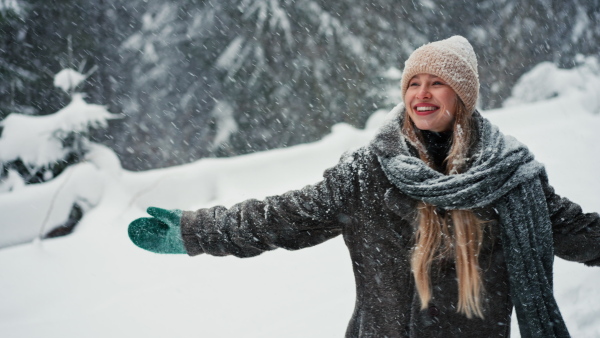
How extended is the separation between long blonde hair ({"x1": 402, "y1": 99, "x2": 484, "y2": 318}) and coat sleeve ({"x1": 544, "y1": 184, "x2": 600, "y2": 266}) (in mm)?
293

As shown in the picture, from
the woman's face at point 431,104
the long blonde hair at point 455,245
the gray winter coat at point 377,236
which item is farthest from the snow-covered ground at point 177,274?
the woman's face at point 431,104

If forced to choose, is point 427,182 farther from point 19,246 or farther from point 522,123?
point 522,123

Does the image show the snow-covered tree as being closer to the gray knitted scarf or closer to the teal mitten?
the teal mitten

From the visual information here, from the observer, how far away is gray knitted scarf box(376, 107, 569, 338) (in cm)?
139

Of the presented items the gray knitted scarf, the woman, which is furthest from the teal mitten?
the gray knitted scarf

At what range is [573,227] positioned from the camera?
61.0 inches

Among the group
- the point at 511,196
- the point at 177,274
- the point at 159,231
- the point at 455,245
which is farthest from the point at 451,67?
the point at 177,274

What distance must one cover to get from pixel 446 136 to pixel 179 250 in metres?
0.97

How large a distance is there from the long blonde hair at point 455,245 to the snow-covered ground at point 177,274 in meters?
1.50

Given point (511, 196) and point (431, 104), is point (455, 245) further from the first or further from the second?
point (431, 104)

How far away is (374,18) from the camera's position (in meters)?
13.2

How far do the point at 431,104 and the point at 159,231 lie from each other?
100 cm

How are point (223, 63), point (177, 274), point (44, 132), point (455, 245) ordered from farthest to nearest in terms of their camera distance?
point (223, 63) → point (44, 132) → point (177, 274) → point (455, 245)

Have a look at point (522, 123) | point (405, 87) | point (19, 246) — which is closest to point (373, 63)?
point (522, 123)
